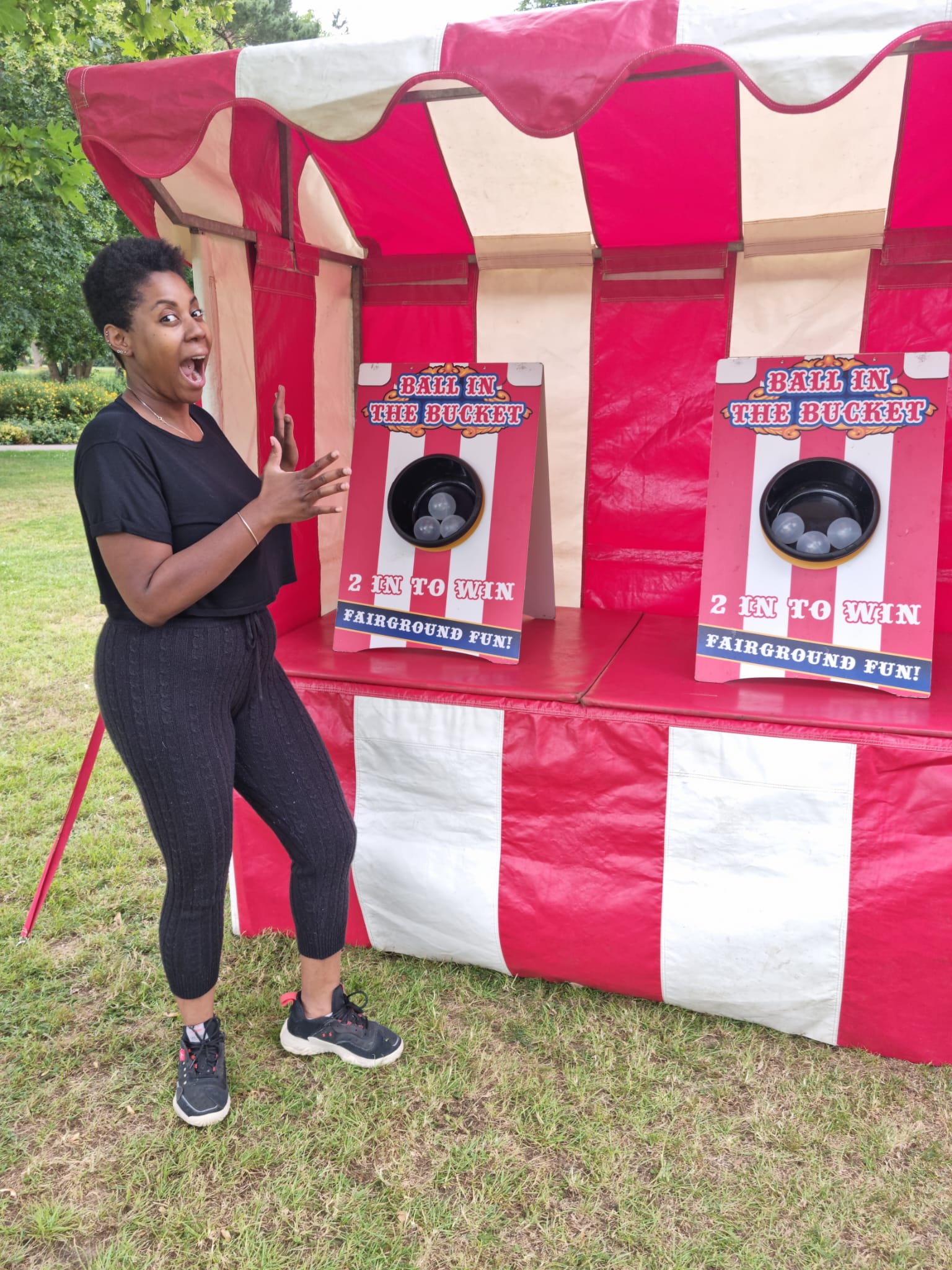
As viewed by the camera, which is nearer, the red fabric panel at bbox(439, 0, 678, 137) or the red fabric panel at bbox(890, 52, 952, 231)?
the red fabric panel at bbox(439, 0, 678, 137)

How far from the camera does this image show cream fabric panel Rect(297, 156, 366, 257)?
2.41 meters

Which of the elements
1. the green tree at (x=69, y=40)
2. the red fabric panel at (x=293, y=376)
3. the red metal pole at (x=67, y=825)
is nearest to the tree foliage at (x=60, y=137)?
the green tree at (x=69, y=40)

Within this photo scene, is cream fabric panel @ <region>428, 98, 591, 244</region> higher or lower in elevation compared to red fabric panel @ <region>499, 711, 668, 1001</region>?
higher

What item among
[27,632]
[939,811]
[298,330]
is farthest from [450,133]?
[27,632]

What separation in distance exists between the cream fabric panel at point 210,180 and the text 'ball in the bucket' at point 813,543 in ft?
5.15

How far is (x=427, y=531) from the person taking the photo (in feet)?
7.61

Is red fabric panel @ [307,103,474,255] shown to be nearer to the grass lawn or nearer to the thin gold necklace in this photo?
the thin gold necklace

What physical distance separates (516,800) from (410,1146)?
734mm

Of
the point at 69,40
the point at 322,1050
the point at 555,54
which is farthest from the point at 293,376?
the point at 69,40

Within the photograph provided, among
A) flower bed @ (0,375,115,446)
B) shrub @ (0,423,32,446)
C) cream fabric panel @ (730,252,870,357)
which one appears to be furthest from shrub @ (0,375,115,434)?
cream fabric panel @ (730,252,870,357)

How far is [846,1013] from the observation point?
1916mm

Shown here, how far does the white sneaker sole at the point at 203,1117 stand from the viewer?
176cm

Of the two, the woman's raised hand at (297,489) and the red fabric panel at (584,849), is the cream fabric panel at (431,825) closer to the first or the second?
the red fabric panel at (584,849)

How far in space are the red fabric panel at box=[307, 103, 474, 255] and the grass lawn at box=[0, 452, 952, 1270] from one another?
2040mm
